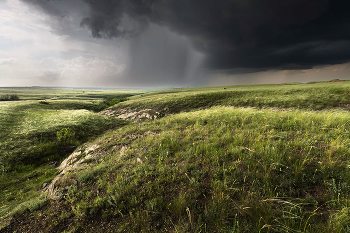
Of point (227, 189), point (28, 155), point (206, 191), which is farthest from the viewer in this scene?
point (28, 155)

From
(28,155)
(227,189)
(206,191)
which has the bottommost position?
(28,155)

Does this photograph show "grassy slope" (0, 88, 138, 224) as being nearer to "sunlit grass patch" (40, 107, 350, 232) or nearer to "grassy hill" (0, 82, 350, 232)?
"grassy hill" (0, 82, 350, 232)

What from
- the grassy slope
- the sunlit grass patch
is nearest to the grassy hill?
the sunlit grass patch

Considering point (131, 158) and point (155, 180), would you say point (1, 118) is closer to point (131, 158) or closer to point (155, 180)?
point (131, 158)

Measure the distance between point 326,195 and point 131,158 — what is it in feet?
23.8

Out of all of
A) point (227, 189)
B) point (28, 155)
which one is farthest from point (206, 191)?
point (28, 155)

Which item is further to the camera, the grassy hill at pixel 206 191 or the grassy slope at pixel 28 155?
the grassy slope at pixel 28 155

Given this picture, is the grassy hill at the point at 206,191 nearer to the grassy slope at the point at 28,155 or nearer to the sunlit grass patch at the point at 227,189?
the sunlit grass patch at the point at 227,189

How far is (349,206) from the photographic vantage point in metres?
3.07

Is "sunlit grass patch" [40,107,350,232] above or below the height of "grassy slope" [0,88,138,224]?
above

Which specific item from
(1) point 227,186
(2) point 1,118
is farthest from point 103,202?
(2) point 1,118

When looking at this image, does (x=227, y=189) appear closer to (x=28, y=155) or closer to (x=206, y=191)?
(x=206, y=191)

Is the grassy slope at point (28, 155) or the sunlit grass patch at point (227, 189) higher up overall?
the sunlit grass patch at point (227, 189)

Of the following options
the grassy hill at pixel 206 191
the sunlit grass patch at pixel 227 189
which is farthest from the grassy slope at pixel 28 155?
the sunlit grass patch at pixel 227 189
